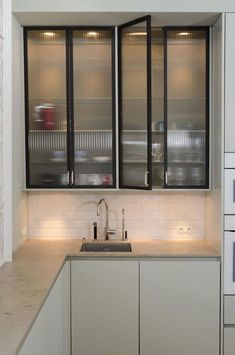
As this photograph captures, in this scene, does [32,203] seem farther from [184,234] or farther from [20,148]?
[184,234]

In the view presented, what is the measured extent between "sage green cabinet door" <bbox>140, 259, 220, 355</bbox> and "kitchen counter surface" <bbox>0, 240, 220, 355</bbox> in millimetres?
108

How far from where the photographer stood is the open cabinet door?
11.5ft

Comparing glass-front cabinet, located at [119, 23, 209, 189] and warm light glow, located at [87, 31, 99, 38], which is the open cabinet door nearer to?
glass-front cabinet, located at [119, 23, 209, 189]

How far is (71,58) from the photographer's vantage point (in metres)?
3.72

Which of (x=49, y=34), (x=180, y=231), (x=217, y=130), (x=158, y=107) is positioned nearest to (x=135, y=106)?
(x=158, y=107)

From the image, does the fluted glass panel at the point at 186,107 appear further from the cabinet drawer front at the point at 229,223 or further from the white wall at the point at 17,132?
the white wall at the point at 17,132

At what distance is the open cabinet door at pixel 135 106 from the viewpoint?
3490mm

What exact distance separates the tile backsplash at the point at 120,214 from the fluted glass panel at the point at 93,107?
362mm

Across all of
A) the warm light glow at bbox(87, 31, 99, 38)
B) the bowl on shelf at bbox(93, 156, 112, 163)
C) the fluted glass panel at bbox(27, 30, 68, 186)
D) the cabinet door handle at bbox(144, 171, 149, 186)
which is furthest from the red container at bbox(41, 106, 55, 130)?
the cabinet door handle at bbox(144, 171, 149, 186)

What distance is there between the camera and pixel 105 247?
12.7 ft
